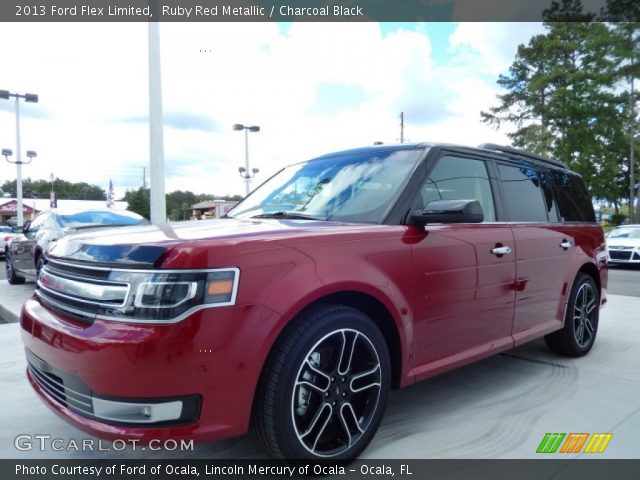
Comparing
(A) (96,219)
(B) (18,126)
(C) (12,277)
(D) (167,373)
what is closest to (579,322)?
(D) (167,373)

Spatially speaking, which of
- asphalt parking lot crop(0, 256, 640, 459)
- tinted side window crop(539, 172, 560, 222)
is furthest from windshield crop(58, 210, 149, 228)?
Answer: tinted side window crop(539, 172, 560, 222)

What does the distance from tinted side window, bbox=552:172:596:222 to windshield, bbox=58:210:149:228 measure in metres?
6.09

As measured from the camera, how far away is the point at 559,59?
35.1 m

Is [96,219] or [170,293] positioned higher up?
[96,219]

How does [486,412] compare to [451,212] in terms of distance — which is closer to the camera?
[451,212]

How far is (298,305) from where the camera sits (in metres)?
2.20

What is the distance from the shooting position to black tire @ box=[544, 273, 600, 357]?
437 cm

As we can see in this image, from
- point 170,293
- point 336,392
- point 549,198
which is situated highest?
point 549,198

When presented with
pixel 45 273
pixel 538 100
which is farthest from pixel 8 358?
pixel 538 100

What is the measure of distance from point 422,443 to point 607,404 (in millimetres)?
1520

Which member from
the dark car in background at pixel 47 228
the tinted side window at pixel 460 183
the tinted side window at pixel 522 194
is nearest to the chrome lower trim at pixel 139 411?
the tinted side window at pixel 460 183

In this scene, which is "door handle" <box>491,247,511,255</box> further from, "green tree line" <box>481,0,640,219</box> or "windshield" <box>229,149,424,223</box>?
"green tree line" <box>481,0,640,219</box>

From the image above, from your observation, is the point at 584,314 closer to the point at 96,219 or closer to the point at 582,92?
the point at 96,219

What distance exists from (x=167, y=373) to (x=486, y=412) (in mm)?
2245
